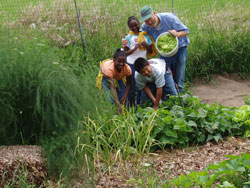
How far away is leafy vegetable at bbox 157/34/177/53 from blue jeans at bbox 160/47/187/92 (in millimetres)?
383

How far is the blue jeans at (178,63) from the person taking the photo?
614cm

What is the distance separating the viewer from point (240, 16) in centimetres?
831

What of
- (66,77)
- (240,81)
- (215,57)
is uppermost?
(66,77)

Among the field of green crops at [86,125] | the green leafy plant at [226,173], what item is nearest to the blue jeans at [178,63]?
the field of green crops at [86,125]

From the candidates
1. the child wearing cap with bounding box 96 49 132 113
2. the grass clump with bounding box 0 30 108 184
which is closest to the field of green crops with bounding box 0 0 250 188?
the grass clump with bounding box 0 30 108 184

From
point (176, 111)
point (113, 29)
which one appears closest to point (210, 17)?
point (113, 29)

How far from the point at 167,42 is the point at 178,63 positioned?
58cm

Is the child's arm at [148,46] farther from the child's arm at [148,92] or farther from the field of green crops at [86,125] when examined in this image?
the field of green crops at [86,125]

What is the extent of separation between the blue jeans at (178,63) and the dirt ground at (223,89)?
2.20 ft

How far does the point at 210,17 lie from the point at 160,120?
464 cm

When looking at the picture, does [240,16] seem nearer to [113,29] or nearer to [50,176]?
[113,29]

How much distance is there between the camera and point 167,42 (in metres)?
5.75

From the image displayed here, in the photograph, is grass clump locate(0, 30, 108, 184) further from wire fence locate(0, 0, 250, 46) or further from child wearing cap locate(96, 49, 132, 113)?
wire fence locate(0, 0, 250, 46)

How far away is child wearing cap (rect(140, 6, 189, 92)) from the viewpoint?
5.74 meters
